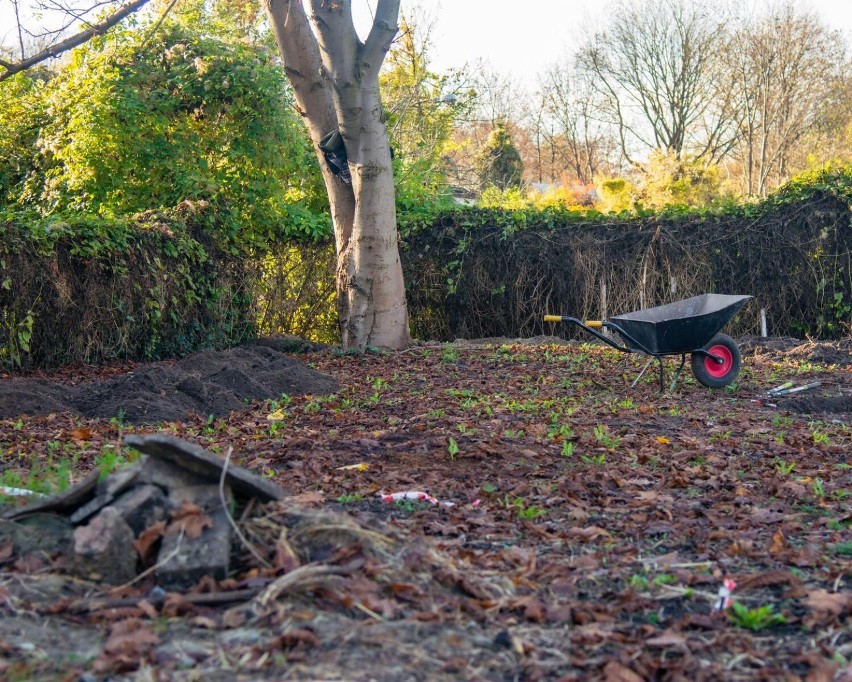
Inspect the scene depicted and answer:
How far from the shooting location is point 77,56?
43.0 ft

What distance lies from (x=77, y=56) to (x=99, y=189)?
2301 millimetres

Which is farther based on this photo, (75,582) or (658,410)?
(658,410)

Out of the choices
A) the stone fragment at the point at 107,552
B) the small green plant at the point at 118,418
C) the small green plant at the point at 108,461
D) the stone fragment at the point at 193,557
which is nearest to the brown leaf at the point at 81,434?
the small green plant at the point at 118,418

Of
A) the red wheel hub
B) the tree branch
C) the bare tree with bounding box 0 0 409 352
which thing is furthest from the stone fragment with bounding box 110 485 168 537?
the bare tree with bounding box 0 0 409 352

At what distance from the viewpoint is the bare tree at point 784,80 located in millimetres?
28938

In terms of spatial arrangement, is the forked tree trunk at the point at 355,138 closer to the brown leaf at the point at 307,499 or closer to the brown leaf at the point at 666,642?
the brown leaf at the point at 307,499

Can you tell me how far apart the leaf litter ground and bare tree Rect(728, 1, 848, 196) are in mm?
26428

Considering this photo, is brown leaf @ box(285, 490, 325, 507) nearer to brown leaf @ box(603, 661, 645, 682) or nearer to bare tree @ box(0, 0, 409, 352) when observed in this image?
brown leaf @ box(603, 661, 645, 682)

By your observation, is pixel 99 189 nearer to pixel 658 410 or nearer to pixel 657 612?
pixel 658 410

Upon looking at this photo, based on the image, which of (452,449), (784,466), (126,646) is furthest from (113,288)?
(126,646)

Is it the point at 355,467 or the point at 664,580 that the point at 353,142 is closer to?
the point at 355,467

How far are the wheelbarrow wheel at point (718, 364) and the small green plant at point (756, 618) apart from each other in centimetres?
563

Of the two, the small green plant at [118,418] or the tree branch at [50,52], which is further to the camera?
the tree branch at [50,52]

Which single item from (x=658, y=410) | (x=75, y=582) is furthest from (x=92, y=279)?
(x=75, y=582)
